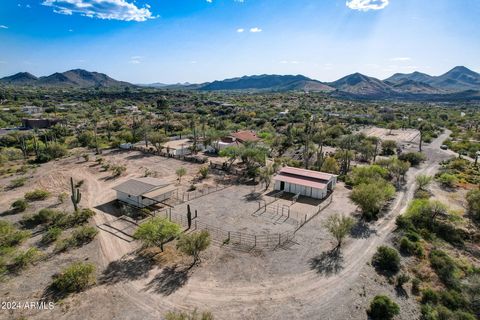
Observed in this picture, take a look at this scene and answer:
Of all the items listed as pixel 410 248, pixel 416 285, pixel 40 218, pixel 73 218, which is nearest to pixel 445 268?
pixel 410 248

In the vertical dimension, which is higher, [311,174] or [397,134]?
[311,174]

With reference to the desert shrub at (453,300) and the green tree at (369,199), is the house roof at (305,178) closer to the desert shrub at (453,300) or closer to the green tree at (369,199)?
the green tree at (369,199)

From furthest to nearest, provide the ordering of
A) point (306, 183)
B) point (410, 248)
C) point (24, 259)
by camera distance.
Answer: point (306, 183) → point (410, 248) → point (24, 259)

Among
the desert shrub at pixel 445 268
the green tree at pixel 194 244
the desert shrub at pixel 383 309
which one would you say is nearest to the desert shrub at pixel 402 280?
the desert shrub at pixel 445 268

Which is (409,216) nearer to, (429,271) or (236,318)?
(429,271)

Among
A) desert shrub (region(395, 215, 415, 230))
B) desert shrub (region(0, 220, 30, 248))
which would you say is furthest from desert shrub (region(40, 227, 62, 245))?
desert shrub (region(395, 215, 415, 230))

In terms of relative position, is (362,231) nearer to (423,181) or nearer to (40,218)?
(423,181)

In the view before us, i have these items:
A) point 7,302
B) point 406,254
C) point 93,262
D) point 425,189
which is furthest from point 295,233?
point 425,189
